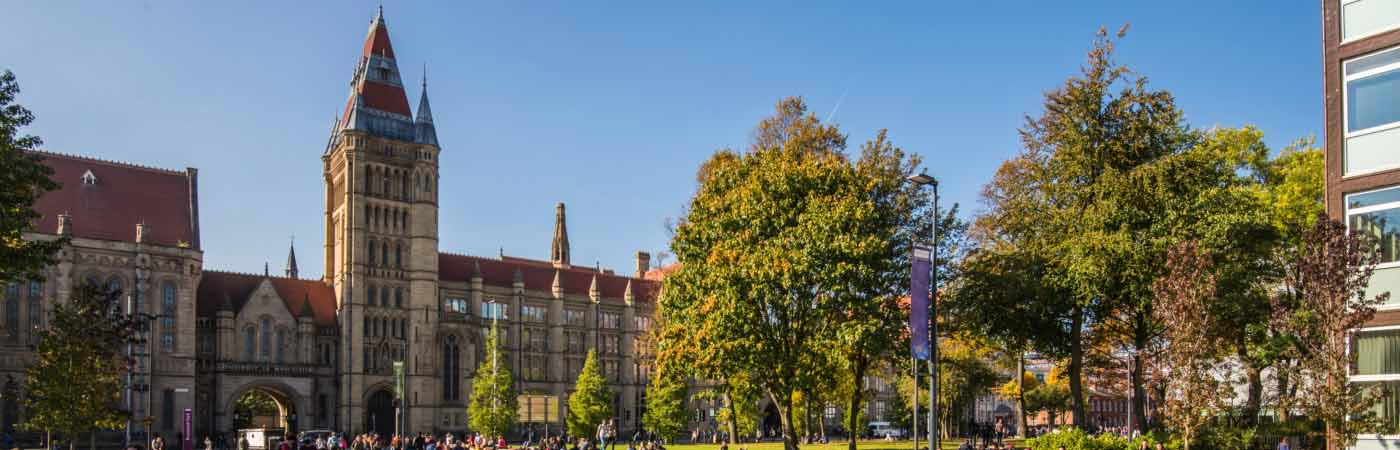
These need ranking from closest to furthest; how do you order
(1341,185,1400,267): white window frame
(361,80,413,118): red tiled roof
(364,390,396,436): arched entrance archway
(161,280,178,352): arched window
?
(1341,185,1400,267): white window frame → (161,280,178,352): arched window → (364,390,396,436): arched entrance archway → (361,80,413,118): red tiled roof

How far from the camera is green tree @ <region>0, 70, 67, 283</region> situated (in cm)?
3338

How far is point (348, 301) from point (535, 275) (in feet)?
79.1

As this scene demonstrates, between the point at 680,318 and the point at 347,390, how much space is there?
2325 inches

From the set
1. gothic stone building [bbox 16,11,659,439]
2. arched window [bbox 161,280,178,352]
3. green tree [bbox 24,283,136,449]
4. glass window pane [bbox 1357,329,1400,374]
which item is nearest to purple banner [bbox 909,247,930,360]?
glass window pane [bbox 1357,329,1400,374]

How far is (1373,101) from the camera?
28375 mm

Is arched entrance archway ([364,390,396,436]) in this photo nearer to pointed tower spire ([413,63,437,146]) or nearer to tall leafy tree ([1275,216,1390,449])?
pointed tower spire ([413,63,437,146])

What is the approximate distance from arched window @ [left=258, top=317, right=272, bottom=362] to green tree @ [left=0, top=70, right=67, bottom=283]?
61752 millimetres

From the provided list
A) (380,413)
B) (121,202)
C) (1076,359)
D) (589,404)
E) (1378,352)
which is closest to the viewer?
(1378,352)

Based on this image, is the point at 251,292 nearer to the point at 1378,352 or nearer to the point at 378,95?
the point at 378,95

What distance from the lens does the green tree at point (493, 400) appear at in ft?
299

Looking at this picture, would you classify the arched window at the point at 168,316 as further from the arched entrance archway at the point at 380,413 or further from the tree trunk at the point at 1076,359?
the tree trunk at the point at 1076,359

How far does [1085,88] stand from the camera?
47.2m

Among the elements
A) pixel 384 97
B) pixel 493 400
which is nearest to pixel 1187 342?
pixel 493 400

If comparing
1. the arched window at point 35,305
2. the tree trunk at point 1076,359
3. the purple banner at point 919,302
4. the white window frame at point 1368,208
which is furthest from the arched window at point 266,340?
the white window frame at point 1368,208
